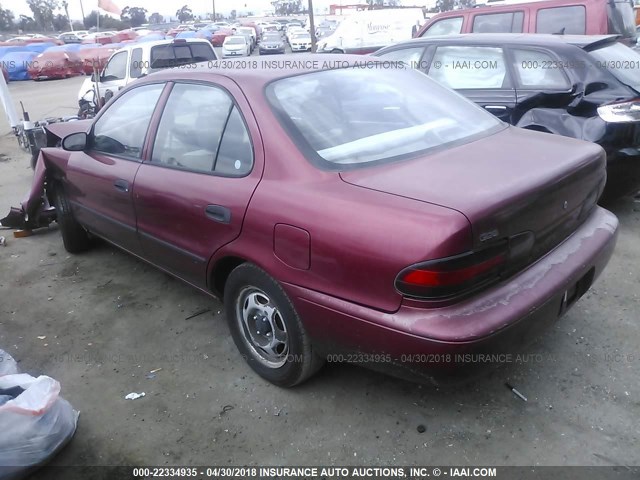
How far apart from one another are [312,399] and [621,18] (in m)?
7.12

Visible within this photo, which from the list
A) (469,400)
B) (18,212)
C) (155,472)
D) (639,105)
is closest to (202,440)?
(155,472)

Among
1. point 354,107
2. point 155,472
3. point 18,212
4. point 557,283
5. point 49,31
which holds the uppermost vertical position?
point 49,31

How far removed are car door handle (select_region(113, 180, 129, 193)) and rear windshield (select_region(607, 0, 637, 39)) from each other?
21.1ft

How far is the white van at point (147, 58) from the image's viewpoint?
33.2ft

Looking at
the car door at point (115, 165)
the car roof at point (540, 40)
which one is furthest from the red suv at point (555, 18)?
the car door at point (115, 165)

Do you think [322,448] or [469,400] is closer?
[322,448]

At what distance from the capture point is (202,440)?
2541 mm

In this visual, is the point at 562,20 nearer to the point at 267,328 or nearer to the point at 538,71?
the point at 538,71

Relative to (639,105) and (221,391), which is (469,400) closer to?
(221,391)

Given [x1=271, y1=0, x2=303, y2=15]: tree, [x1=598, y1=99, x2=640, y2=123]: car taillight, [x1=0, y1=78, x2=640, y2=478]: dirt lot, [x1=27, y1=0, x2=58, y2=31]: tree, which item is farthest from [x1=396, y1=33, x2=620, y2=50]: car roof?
[x1=271, y1=0, x2=303, y2=15]: tree

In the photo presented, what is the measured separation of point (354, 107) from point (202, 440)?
72.9 inches

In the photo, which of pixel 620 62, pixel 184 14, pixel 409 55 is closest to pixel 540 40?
pixel 620 62

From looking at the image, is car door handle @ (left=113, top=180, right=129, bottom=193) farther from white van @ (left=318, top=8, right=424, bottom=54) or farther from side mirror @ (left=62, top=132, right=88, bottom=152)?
white van @ (left=318, top=8, right=424, bottom=54)

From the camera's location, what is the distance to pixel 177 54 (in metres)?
10.4
